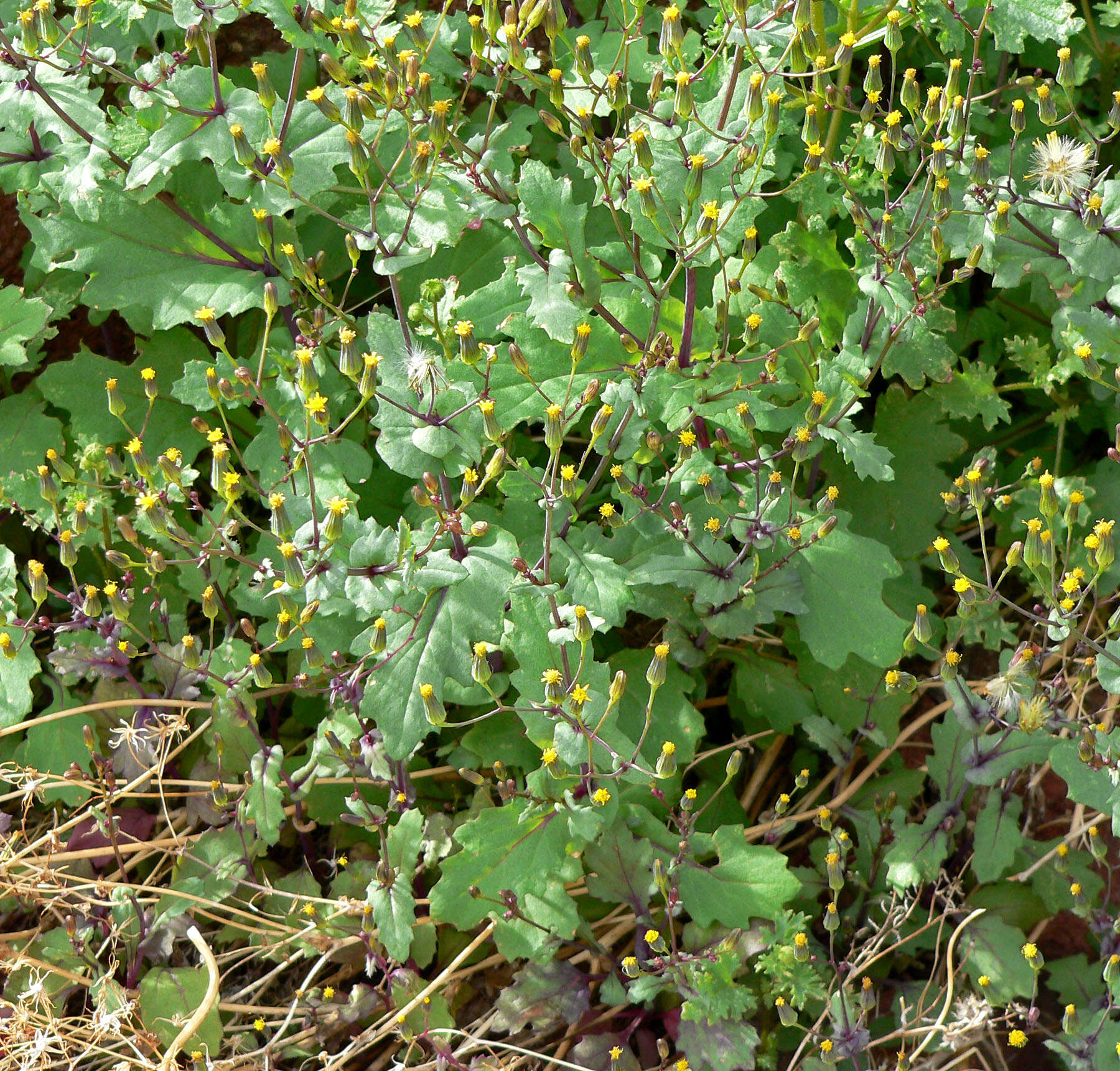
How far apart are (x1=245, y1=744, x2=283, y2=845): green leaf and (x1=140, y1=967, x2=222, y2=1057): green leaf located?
1.22ft

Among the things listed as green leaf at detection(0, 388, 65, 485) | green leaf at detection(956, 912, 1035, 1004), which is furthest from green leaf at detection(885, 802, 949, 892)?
green leaf at detection(0, 388, 65, 485)

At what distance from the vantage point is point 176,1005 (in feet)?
8.05

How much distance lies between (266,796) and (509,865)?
56 centimetres

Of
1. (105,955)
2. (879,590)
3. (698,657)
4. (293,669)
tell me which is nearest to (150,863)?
(105,955)

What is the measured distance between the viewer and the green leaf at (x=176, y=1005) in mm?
2395

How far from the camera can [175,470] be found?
7.10 feet

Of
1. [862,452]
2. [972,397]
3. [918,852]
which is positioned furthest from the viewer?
[972,397]

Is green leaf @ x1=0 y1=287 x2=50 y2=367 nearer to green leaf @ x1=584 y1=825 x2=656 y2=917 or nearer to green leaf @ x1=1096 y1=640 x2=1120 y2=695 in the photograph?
green leaf @ x1=584 y1=825 x2=656 y2=917

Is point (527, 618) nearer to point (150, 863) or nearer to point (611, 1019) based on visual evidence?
point (611, 1019)

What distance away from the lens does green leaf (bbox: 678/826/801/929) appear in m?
2.33

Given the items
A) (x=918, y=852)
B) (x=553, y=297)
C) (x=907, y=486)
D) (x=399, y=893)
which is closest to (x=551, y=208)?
(x=553, y=297)

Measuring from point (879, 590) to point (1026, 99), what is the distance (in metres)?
1.60

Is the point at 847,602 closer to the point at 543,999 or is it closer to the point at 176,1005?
the point at 543,999

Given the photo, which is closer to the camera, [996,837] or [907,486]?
[996,837]
